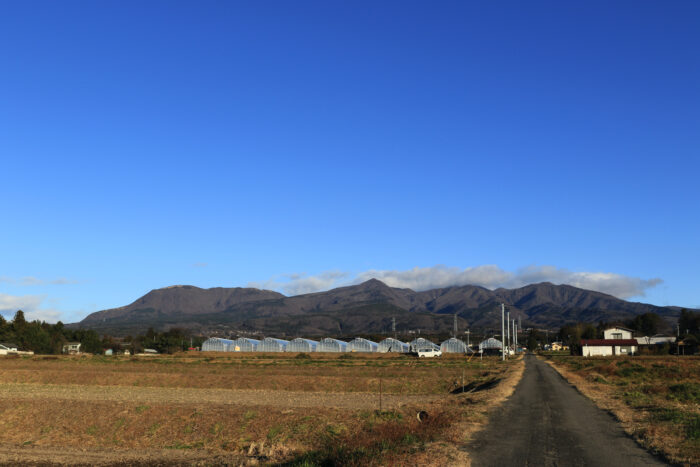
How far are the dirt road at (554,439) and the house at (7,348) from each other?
432 ft

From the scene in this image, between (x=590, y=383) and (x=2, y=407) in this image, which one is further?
(x=590, y=383)

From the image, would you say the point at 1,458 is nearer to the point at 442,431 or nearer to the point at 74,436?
the point at 74,436

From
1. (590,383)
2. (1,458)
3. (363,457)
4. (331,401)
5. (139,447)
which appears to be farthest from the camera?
(590,383)

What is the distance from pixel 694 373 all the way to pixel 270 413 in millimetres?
46648

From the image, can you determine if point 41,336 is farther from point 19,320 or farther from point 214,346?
point 214,346

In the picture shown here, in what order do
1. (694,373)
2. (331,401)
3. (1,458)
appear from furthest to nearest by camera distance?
(694,373) → (331,401) → (1,458)

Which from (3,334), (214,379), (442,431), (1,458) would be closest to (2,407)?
(1,458)

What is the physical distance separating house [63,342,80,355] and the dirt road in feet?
496

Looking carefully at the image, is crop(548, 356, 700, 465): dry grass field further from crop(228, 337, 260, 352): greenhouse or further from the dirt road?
crop(228, 337, 260, 352): greenhouse

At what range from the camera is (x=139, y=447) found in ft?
94.4

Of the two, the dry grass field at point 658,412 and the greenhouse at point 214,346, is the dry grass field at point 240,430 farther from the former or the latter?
the greenhouse at point 214,346

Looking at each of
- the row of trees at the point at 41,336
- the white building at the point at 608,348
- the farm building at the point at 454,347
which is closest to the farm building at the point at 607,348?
the white building at the point at 608,348

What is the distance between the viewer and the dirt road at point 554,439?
17.3 m

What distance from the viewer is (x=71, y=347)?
530 ft
